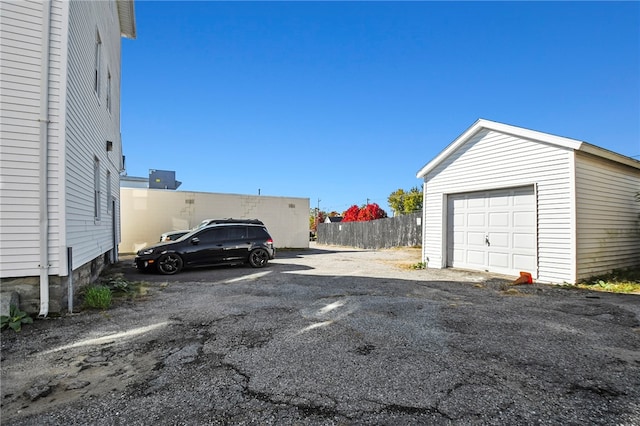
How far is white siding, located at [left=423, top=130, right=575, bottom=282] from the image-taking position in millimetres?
7762

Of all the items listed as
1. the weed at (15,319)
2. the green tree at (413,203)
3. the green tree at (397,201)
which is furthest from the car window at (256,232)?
the green tree at (397,201)

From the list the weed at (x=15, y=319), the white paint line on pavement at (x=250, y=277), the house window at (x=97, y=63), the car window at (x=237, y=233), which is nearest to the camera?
the weed at (x=15, y=319)

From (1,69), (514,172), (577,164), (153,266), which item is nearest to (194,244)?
(153,266)

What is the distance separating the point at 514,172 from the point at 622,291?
3.51 meters

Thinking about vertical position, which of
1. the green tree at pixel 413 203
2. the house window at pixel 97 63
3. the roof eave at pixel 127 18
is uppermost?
the roof eave at pixel 127 18

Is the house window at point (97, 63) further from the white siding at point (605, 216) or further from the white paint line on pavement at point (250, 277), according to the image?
the white siding at point (605, 216)

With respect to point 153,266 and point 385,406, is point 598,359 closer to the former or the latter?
point 385,406

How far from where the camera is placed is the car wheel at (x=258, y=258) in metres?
10.8

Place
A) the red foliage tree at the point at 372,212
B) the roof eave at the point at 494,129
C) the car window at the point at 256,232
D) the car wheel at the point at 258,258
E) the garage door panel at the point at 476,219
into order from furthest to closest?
the red foliage tree at the point at 372,212, the car window at the point at 256,232, the car wheel at the point at 258,258, the garage door panel at the point at 476,219, the roof eave at the point at 494,129

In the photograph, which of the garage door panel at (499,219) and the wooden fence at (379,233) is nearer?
the garage door panel at (499,219)

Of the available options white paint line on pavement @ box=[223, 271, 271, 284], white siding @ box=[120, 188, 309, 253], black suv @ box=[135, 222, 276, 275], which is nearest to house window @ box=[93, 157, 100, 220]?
black suv @ box=[135, 222, 276, 275]

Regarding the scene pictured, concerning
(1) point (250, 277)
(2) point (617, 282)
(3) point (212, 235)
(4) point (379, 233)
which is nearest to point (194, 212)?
(3) point (212, 235)

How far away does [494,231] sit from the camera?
934 cm

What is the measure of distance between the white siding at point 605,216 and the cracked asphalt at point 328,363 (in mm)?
2277
